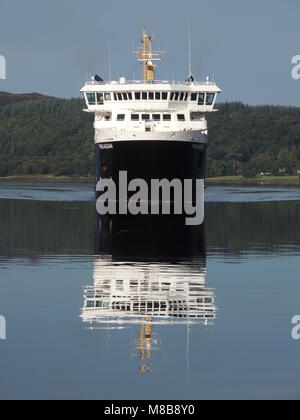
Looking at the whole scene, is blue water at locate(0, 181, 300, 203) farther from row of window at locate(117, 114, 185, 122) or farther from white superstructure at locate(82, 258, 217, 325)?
white superstructure at locate(82, 258, 217, 325)

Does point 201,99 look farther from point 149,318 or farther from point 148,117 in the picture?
point 149,318

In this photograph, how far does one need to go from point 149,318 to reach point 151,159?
4764 centimetres

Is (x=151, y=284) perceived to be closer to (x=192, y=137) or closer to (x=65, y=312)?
(x=65, y=312)

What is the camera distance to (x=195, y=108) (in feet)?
267

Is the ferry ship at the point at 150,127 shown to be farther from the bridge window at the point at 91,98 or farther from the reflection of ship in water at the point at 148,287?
the reflection of ship in water at the point at 148,287

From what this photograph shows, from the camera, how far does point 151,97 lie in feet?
253

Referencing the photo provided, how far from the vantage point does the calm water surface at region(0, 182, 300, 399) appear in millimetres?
18875

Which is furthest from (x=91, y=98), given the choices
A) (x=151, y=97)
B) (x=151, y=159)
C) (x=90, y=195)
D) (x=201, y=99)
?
(x=90, y=195)

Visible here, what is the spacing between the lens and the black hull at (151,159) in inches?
2827

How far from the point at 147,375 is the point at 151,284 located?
11621mm

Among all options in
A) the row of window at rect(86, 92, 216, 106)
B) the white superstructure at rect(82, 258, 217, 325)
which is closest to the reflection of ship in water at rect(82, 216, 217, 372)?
the white superstructure at rect(82, 258, 217, 325)

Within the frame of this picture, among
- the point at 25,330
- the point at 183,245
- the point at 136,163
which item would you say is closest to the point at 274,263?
the point at 183,245

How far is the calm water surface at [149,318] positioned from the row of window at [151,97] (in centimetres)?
3059

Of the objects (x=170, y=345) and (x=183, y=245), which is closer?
(x=170, y=345)
